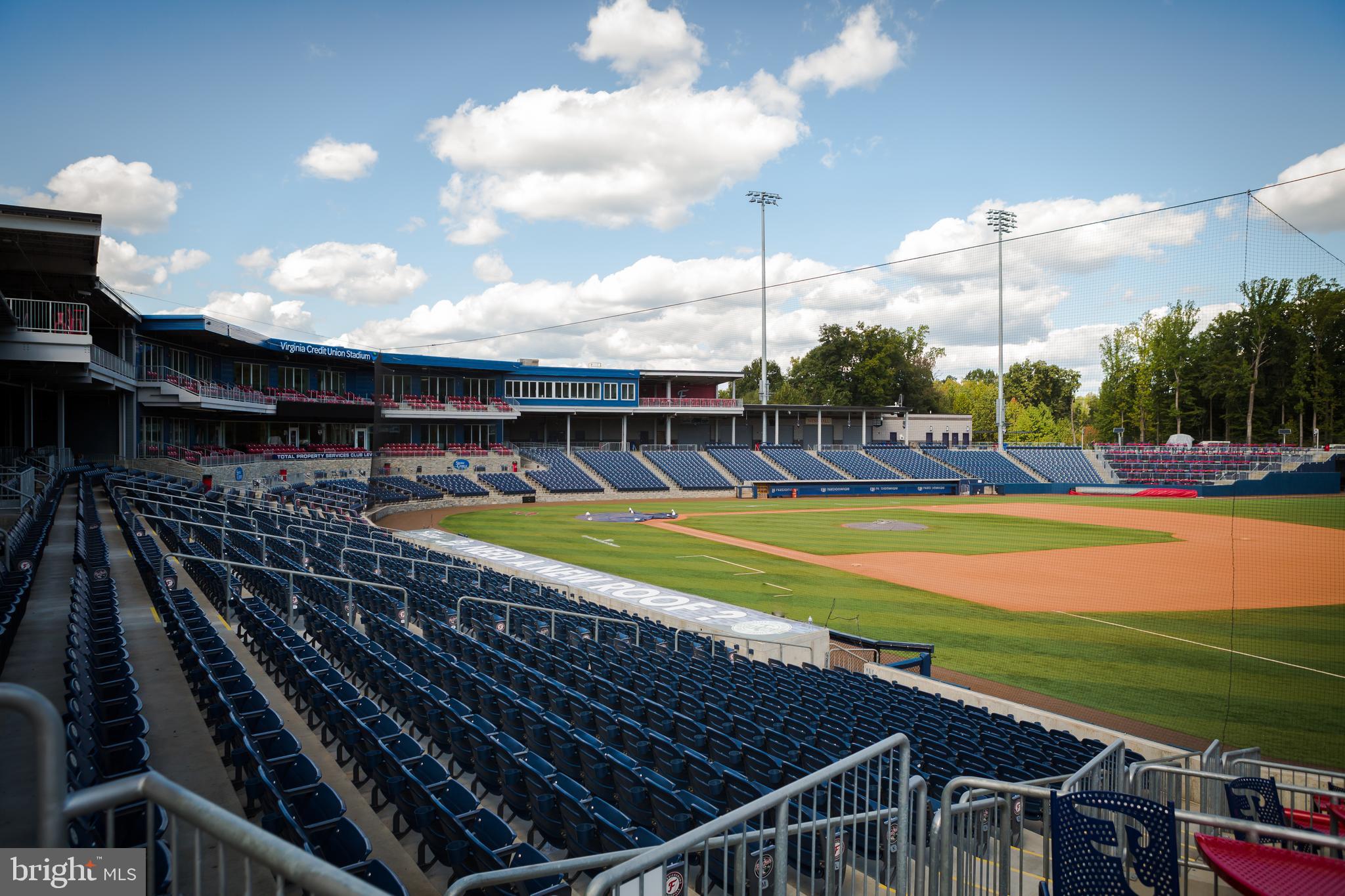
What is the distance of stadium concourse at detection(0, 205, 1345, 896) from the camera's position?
405 centimetres

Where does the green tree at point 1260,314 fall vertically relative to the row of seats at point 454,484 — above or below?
above

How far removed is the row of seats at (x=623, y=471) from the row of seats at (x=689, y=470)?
1.27 meters

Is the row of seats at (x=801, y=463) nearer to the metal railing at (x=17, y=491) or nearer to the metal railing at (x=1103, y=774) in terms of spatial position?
the metal railing at (x=17, y=491)

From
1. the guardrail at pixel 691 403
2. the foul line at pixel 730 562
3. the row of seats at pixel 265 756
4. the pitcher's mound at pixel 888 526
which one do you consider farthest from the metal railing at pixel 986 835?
the guardrail at pixel 691 403

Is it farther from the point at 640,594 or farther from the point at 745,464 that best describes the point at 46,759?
the point at 745,464

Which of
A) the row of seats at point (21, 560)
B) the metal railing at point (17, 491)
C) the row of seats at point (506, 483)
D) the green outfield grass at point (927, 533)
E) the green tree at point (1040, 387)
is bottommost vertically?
the green outfield grass at point (927, 533)

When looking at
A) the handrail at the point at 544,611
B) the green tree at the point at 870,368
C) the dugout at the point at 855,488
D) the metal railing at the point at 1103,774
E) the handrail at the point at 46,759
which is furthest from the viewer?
the green tree at the point at 870,368

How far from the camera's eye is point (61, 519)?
19359mm

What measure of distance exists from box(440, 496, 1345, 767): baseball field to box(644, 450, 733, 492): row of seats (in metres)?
11.1

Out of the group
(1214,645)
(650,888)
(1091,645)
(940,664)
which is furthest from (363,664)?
(1214,645)

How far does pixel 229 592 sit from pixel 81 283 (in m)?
20.3

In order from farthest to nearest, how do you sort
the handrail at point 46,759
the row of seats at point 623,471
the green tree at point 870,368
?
1. the green tree at point 870,368
2. the row of seats at point 623,471
3. the handrail at point 46,759

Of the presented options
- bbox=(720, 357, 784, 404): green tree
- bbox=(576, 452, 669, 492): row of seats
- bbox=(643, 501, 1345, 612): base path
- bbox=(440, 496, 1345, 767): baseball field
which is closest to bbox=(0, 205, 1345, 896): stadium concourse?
bbox=(440, 496, 1345, 767): baseball field

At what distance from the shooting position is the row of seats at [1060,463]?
59688mm
